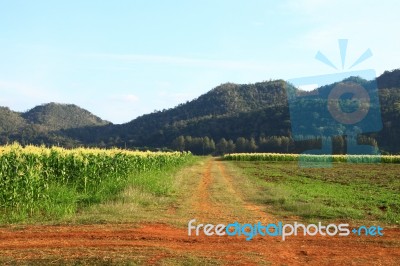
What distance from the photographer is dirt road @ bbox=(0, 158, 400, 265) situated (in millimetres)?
8367

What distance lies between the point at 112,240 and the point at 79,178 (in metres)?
10.7

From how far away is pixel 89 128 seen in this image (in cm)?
16762

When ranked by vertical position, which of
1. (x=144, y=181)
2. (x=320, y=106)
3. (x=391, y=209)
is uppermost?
(x=320, y=106)

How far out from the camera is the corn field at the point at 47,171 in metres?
13.8

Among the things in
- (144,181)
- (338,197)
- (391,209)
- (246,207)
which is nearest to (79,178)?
(144,181)

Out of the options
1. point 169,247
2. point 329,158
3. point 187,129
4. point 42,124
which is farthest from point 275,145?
point 169,247

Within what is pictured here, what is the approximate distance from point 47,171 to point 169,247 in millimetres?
10139

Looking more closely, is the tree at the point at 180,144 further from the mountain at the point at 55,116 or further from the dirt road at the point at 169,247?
the dirt road at the point at 169,247

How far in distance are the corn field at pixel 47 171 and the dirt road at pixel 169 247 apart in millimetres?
2715

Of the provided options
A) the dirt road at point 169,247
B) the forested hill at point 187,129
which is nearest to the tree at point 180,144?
the forested hill at point 187,129

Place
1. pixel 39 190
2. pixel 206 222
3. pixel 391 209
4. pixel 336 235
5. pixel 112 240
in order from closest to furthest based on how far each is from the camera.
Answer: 1. pixel 112 240
2. pixel 336 235
3. pixel 206 222
4. pixel 39 190
5. pixel 391 209

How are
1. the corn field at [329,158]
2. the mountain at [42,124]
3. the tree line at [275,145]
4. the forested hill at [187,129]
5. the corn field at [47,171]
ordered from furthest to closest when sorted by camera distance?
the forested hill at [187,129]
the mountain at [42,124]
the tree line at [275,145]
the corn field at [329,158]
the corn field at [47,171]

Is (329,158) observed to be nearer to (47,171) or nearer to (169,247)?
(47,171)

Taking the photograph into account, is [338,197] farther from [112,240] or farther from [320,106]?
[320,106]
